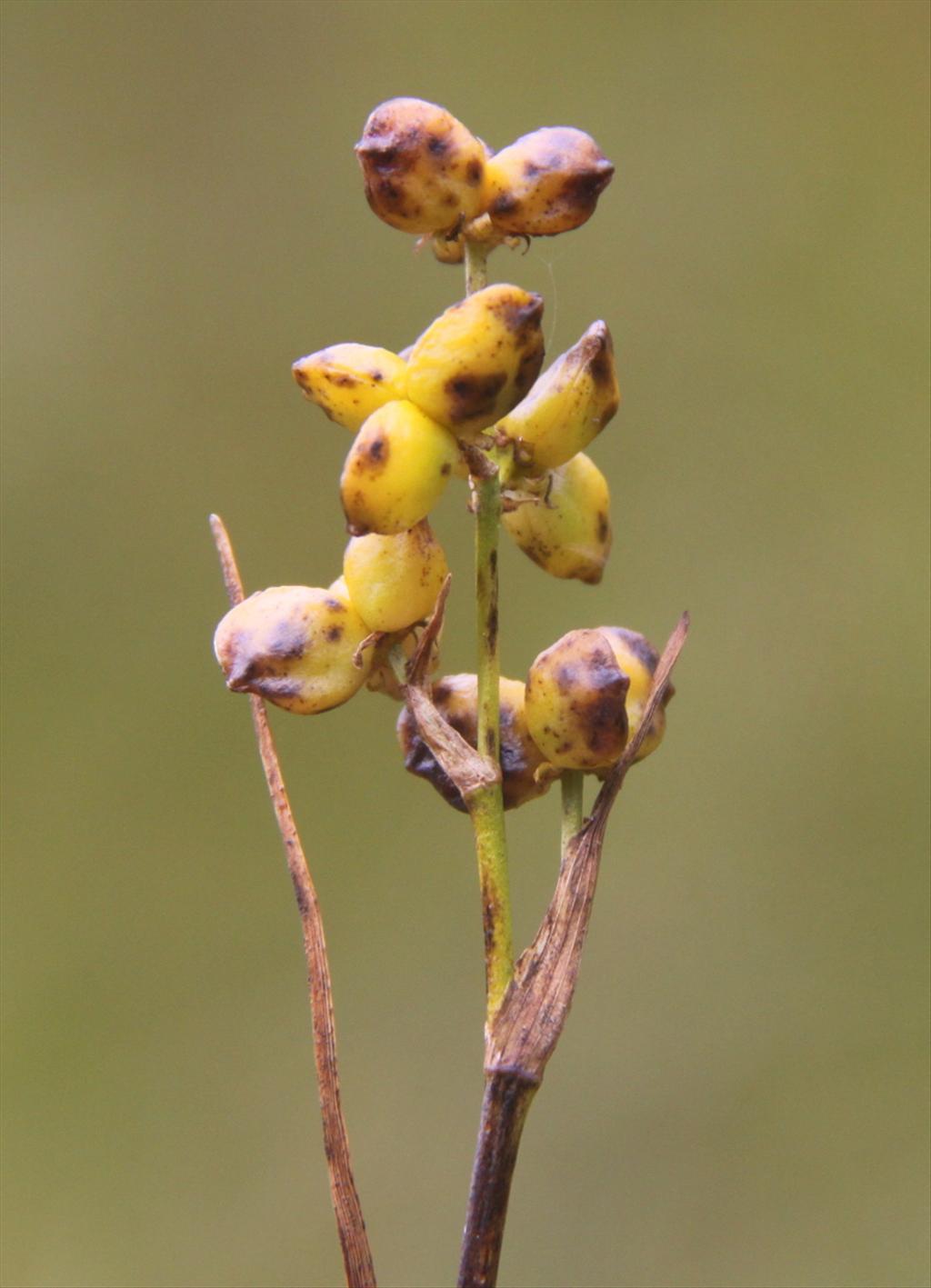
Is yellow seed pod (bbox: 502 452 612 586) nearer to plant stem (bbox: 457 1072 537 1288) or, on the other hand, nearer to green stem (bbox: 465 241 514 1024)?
green stem (bbox: 465 241 514 1024)

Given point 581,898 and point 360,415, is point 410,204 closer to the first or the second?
point 360,415

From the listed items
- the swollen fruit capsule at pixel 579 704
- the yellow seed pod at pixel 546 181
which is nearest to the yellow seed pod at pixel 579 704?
the swollen fruit capsule at pixel 579 704

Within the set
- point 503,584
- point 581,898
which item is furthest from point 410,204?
point 503,584

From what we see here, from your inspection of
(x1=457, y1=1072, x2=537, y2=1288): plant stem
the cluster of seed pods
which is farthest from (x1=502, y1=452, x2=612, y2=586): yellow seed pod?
(x1=457, y1=1072, x2=537, y2=1288): plant stem

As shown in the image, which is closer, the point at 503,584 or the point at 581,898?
the point at 581,898

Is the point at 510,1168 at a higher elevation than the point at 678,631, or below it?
below

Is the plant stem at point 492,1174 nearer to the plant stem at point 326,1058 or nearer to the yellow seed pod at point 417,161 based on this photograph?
the plant stem at point 326,1058

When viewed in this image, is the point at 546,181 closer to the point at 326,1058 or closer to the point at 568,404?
the point at 568,404
